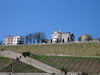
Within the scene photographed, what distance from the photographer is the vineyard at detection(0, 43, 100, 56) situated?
61531 mm

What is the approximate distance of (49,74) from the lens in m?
47.1

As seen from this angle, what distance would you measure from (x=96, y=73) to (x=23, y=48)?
32558 millimetres

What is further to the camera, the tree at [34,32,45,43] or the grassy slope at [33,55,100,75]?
the tree at [34,32,45,43]

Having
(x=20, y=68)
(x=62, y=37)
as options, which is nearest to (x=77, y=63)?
(x=20, y=68)

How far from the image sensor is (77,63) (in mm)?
54031

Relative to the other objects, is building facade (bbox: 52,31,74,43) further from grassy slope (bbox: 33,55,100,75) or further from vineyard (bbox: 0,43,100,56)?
grassy slope (bbox: 33,55,100,75)

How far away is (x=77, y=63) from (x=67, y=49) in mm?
12560

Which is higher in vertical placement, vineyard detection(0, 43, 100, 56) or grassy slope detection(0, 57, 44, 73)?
vineyard detection(0, 43, 100, 56)

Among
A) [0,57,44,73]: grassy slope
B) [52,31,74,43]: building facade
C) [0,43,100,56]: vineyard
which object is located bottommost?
[0,57,44,73]: grassy slope

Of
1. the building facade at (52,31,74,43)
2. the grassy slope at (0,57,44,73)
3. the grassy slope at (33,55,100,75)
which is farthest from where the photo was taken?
the building facade at (52,31,74,43)

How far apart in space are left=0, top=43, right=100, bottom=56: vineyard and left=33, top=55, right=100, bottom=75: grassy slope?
434 cm

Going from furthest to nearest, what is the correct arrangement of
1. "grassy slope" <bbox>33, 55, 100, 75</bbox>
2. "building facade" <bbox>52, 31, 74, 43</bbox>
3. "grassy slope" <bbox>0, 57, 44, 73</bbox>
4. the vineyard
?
"building facade" <bbox>52, 31, 74, 43</bbox> → the vineyard → "grassy slope" <bbox>0, 57, 44, 73</bbox> → "grassy slope" <bbox>33, 55, 100, 75</bbox>

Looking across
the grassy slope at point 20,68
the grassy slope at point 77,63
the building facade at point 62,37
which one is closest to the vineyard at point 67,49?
the grassy slope at point 77,63

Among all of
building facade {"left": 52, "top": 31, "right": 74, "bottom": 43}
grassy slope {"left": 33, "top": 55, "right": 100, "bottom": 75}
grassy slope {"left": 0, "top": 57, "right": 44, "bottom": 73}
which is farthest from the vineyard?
building facade {"left": 52, "top": 31, "right": 74, "bottom": 43}
